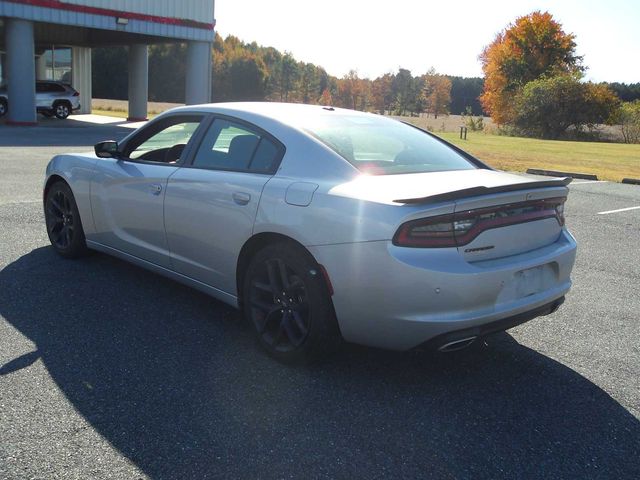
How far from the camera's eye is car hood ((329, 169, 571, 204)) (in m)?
3.16

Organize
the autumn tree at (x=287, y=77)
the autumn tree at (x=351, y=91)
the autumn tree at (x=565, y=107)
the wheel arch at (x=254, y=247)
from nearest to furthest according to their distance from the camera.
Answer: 1. the wheel arch at (x=254, y=247)
2. the autumn tree at (x=565, y=107)
3. the autumn tree at (x=287, y=77)
4. the autumn tree at (x=351, y=91)

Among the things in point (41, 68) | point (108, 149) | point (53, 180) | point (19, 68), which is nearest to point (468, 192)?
point (108, 149)

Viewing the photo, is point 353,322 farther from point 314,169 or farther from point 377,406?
point 314,169

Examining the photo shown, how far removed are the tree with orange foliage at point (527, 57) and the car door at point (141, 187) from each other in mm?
55811

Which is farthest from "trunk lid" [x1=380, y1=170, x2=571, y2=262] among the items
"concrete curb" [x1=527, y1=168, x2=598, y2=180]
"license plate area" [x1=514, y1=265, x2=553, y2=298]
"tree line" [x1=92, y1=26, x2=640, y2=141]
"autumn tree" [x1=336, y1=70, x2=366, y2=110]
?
"autumn tree" [x1=336, y1=70, x2=366, y2=110]

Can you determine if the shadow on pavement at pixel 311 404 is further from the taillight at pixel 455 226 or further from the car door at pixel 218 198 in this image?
the taillight at pixel 455 226

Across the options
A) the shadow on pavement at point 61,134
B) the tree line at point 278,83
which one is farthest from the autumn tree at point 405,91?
the shadow on pavement at point 61,134

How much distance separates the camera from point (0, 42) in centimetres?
3044

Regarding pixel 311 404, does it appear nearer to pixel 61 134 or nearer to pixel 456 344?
pixel 456 344

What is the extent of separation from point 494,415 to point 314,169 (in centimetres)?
164

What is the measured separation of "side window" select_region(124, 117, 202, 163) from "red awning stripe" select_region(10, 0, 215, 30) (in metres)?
20.1

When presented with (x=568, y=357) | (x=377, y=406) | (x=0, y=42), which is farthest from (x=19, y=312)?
(x=0, y=42)

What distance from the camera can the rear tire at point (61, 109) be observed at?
28.8m

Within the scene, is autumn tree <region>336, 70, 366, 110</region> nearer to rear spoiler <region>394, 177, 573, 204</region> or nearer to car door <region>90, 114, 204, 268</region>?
car door <region>90, 114, 204, 268</region>
